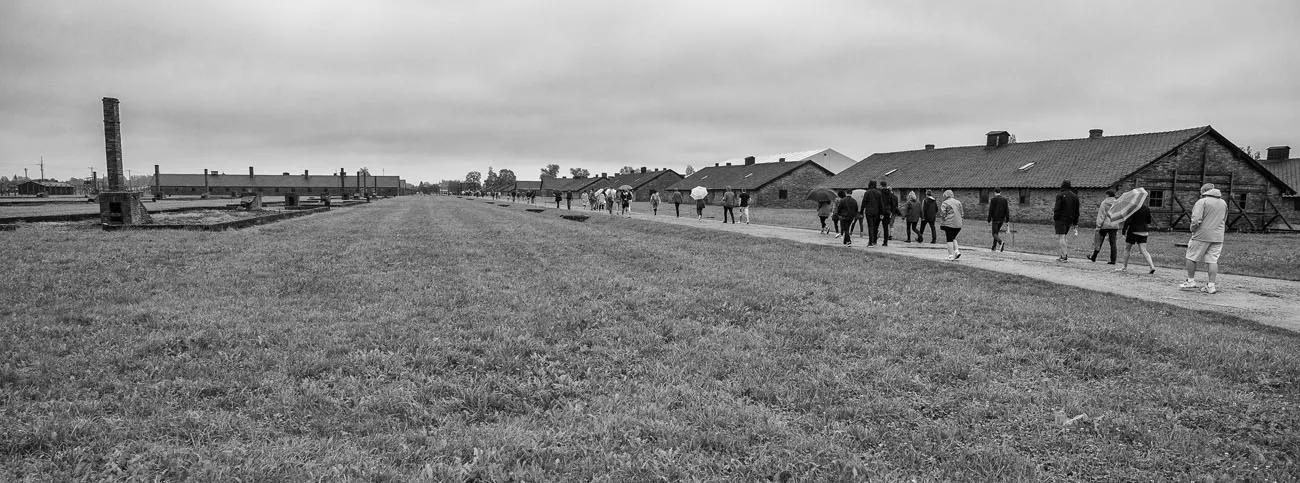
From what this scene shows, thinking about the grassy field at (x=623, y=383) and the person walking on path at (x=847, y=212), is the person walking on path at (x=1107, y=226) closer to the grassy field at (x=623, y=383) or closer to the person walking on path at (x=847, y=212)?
the grassy field at (x=623, y=383)

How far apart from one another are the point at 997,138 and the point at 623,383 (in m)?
43.7

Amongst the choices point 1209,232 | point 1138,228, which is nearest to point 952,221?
point 1138,228

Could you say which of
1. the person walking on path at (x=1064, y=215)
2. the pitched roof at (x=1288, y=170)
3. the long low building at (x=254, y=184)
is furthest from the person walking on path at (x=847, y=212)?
the long low building at (x=254, y=184)

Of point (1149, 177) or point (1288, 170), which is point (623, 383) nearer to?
point (1149, 177)

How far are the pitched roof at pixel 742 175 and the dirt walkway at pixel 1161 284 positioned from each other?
4171 cm

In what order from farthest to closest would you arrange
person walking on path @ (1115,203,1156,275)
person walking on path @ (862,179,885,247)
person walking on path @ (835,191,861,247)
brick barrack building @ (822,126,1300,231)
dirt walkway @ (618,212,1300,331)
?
1. brick barrack building @ (822,126,1300,231)
2. person walking on path @ (835,191,861,247)
3. person walking on path @ (862,179,885,247)
4. person walking on path @ (1115,203,1156,275)
5. dirt walkway @ (618,212,1300,331)

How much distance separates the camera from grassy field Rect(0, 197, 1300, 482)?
3.26m

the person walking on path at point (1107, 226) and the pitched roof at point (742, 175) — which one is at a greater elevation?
the pitched roof at point (742, 175)

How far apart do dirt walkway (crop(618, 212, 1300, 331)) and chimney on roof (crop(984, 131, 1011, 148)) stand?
104ft

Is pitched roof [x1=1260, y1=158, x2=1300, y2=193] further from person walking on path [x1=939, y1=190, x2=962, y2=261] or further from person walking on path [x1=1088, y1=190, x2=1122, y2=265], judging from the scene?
person walking on path [x1=939, y1=190, x2=962, y2=261]

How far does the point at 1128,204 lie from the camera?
10.2 meters

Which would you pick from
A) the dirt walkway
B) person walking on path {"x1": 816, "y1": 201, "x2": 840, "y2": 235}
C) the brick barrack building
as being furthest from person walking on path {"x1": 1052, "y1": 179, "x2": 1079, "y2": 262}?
the brick barrack building

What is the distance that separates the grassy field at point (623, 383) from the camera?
326 centimetres

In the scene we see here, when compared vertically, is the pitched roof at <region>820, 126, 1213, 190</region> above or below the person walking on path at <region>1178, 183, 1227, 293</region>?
above
